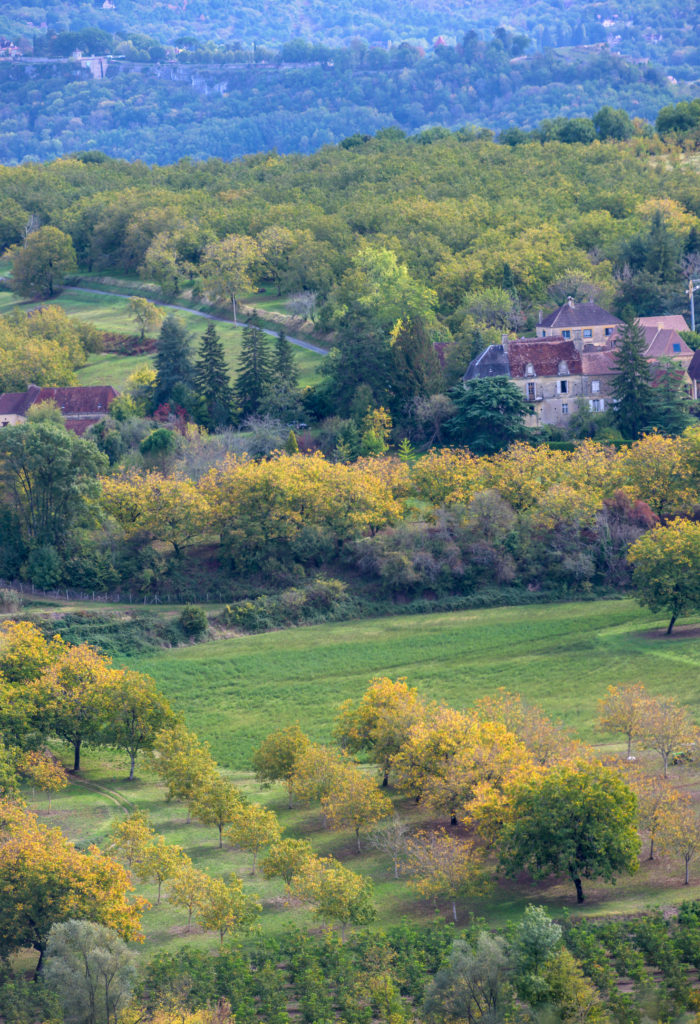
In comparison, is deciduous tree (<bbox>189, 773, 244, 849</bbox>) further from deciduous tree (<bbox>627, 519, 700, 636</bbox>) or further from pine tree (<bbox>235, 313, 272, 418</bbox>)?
pine tree (<bbox>235, 313, 272, 418</bbox>)

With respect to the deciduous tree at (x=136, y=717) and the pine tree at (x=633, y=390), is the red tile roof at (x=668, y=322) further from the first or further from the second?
the deciduous tree at (x=136, y=717)

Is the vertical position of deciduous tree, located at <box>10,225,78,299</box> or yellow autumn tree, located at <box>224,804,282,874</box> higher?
deciduous tree, located at <box>10,225,78,299</box>

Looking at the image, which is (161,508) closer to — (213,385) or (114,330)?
(213,385)

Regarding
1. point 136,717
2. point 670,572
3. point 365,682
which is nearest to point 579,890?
point 136,717

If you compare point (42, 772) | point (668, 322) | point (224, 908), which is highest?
point (668, 322)

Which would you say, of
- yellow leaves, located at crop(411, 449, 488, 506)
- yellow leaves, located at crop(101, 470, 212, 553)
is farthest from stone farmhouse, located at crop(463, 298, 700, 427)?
yellow leaves, located at crop(101, 470, 212, 553)
